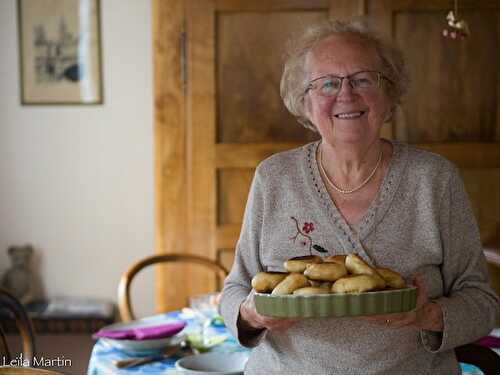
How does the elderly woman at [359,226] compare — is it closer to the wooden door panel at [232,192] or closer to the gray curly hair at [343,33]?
the gray curly hair at [343,33]

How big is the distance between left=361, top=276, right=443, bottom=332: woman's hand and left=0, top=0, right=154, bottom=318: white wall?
3038 millimetres

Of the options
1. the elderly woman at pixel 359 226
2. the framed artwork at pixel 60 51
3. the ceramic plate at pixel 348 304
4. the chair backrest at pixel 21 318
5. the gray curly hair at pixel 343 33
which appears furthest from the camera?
the framed artwork at pixel 60 51

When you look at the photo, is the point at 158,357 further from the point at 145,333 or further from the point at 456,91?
the point at 456,91

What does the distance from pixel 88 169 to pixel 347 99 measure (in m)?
2.92

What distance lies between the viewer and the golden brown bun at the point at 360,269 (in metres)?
1.34

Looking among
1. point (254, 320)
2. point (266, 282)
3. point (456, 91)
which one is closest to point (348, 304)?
point (266, 282)

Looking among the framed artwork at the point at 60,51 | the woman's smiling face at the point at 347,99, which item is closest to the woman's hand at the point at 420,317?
the woman's smiling face at the point at 347,99

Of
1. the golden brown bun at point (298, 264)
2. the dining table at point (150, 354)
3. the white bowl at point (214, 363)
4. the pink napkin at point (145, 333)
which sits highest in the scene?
the golden brown bun at point (298, 264)

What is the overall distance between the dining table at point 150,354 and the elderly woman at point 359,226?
251 millimetres

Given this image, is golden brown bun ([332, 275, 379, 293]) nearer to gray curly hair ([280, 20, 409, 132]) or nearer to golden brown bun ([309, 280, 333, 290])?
golden brown bun ([309, 280, 333, 290])

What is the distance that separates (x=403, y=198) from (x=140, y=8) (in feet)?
9.73

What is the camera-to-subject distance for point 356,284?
132cm

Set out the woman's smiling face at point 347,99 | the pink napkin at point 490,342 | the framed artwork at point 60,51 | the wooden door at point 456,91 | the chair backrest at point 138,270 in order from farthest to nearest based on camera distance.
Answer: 1. the framed artwork at point 60,51
2. the wooden door at point 456,91
3. the chair backrest at point 138,270
4. the pink napkin at point 490,342
5. the woman's smiling face at point 347,99

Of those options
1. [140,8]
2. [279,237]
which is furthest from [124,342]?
[140,8]
